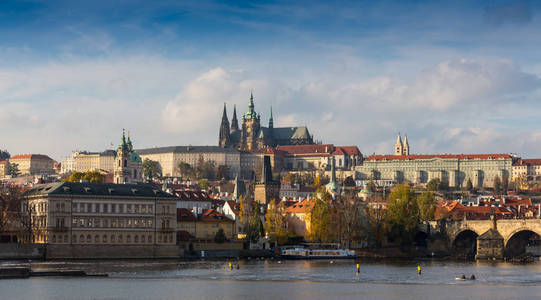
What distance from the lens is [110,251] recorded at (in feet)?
294

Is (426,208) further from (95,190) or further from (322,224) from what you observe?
(95,190)

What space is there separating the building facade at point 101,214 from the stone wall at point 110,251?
48 cm

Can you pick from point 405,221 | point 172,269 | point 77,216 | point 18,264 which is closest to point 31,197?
point 77,216

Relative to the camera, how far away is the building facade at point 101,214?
8800 centimetres

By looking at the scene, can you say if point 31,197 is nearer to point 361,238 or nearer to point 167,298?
point 361,238

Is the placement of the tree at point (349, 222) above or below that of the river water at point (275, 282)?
above

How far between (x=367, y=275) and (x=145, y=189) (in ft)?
94.2

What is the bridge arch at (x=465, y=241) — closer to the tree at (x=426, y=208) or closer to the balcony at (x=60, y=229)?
the tree at (x=426, y=208)

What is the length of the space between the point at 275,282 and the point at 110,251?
28376 millimetres

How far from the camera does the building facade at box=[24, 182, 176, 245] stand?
8800 centimetres

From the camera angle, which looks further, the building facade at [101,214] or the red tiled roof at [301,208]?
the red tiled roof at [301,208]

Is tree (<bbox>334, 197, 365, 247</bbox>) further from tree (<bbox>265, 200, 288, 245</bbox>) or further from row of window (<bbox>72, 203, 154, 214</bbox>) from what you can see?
row of window (<bbox>72, 203, 154, 214</bbox>)

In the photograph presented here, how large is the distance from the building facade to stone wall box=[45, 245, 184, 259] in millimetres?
476

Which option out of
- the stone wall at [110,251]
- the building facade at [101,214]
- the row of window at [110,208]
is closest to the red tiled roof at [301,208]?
the building facade at [101,214]
